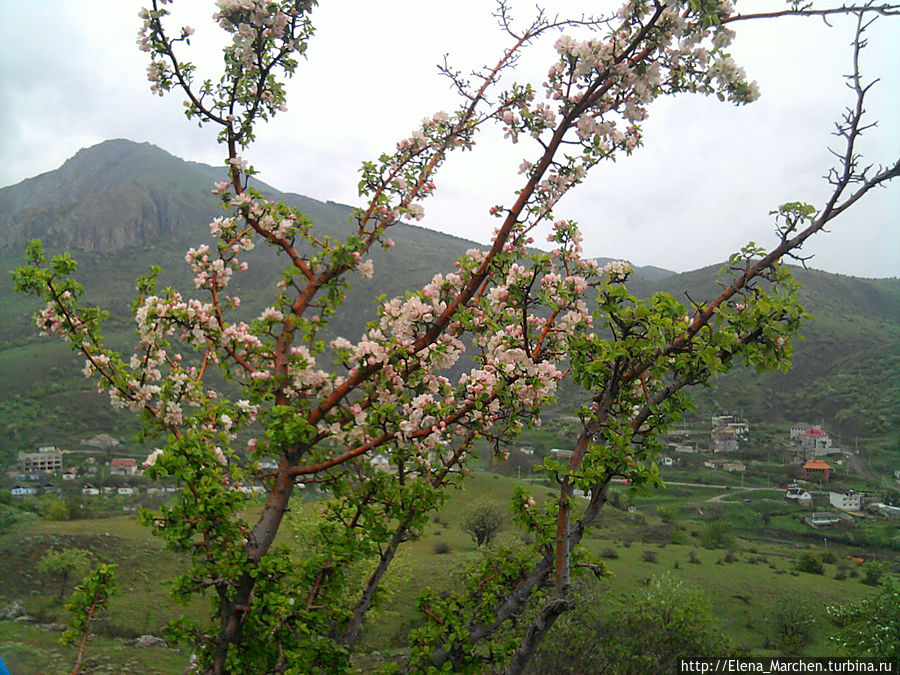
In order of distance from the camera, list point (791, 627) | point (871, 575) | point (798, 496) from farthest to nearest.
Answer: point (798, 496) → point (871, 575) → point (791, 627)

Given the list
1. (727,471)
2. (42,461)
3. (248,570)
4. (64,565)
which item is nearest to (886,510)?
(727,471)

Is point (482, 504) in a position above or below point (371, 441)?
below

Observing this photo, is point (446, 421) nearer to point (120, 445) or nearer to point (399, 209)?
point (399, 209)

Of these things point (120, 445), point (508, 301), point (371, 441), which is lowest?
point (120, 445)

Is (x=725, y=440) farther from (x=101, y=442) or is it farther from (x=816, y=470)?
(x=101, y=442)

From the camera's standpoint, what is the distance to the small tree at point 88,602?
12.7 feet

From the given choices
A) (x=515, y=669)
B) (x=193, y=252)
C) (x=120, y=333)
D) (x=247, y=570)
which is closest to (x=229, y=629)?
(x=247, y=570)

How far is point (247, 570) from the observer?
350 centimetres

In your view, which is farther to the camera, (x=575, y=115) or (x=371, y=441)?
(x=371, y=441)

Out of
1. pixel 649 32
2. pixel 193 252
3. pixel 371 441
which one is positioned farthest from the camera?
pixel 193 252

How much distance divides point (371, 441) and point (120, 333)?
291ft

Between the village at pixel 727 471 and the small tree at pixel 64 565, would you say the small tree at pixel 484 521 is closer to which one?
the village at pixel 727 471

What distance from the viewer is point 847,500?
171ft

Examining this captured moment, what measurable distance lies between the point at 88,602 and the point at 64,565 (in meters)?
29.4
